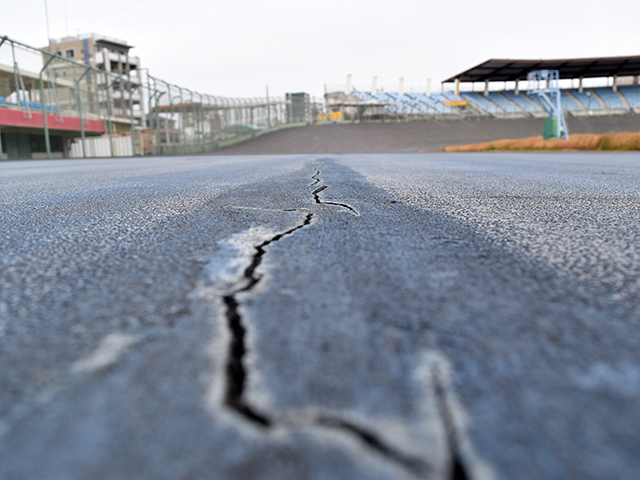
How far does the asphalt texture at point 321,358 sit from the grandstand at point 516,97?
1448 inches

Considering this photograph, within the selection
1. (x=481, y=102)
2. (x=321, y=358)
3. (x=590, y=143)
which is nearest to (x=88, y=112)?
(x=590, y=143)

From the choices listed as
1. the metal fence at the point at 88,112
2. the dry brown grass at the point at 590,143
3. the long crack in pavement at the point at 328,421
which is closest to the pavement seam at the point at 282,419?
the long crack in pavement at the point at 328,421

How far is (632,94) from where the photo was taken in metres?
35.8

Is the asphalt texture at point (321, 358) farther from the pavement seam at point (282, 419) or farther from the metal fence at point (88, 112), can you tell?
the metal fence at point (88, 112)

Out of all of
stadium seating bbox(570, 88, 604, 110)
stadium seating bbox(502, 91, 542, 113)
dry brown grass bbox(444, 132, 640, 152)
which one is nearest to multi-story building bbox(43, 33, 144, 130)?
dry brown grass bbox(444, 132, 640, 152)

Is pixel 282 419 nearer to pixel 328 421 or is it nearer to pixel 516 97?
pixel 328 421

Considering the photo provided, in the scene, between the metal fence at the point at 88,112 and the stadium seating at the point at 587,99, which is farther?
the stadium seating at the point at 587,99

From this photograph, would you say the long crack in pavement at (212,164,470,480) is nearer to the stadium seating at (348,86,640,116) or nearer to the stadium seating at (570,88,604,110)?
the stadium seating at (348,86,640,116)

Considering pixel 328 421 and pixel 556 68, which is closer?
pixel 328 421

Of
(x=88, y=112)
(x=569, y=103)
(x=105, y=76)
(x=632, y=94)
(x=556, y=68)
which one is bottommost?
(x=88, y=112)

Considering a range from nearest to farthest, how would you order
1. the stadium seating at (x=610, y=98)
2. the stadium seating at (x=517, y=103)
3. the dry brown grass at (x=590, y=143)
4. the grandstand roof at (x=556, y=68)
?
the dry brown grass at (x=590, y=143) → the grandstand roof at (x=556, y=68) → the stadium seating at (x=610, y=98) → the stadium seating at (x=517, y=103)

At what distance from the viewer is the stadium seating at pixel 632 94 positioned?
3478cm

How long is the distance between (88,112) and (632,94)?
39079 mm

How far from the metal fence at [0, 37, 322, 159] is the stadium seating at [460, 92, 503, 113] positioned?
2021 centimetres
